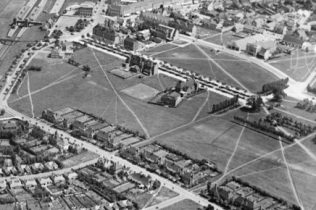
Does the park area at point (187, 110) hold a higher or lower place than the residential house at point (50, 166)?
higher

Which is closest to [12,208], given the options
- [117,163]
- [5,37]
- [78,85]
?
[117,163]

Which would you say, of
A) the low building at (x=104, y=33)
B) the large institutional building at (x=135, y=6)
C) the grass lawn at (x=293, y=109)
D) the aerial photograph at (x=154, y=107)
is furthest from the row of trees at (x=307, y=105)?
the large institutional building at (x=135, y=6)

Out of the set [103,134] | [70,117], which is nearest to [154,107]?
[70,117]

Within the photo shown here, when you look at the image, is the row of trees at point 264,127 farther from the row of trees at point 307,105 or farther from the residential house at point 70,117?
the residential house at point 70,117

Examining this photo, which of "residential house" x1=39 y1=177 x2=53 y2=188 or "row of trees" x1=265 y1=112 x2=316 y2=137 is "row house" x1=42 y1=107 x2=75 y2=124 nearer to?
"residential house" x1=39 y1=177 x2=53 y2=188

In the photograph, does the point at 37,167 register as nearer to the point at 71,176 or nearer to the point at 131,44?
the point at 71,176

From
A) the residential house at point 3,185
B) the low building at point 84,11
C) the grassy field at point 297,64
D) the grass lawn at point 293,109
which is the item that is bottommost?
the residential house at point 3,185

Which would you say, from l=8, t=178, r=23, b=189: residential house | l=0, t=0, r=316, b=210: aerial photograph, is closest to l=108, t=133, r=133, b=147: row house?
l=0, t=0, r=316, b=210: aerial photograph

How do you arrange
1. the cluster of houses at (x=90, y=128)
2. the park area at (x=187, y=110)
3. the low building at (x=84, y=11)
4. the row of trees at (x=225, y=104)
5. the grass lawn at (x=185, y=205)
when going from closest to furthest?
the grass lawn at (x=185, y=205), the park area at (x=187, y=110), the cluster of houses at (x=90, y=128), the row of trees at (x=225, y=104), the low building at (x=84, y=11)
